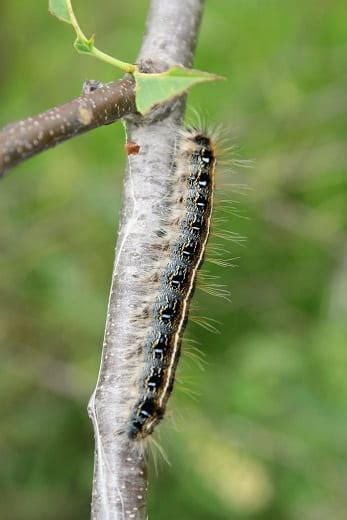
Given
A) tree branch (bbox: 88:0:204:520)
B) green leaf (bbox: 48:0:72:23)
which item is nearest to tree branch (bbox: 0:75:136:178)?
green leaf (bbox: 48:0:72:23)

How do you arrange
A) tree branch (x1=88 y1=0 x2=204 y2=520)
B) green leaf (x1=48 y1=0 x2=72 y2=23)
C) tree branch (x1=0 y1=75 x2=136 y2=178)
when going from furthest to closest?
tree branch (x1=88 y1=0 x2=204 y2=520), green leaf (x1=48 y1=0 x2=72 y2=23), tree branch (x1=0 y1=75 x2=136 y2=178)

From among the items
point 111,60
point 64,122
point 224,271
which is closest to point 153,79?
point 111,60

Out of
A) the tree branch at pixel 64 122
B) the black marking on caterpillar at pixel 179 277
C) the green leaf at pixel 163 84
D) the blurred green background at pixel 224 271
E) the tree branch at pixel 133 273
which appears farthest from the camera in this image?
the blurred green background at pixel 224 271

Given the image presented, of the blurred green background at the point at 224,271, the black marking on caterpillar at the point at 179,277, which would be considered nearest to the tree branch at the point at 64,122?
the black marking on caterpillar at the point at 179,277

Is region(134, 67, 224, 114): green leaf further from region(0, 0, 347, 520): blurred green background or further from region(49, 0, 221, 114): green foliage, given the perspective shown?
region(0, 0, 347, 520): blurred green background

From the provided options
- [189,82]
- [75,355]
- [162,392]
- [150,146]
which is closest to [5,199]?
[75,355]

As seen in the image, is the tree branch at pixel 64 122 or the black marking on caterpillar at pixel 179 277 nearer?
the tree branch at pixel 64 122

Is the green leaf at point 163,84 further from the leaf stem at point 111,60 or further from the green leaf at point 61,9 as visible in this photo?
the green leaf at point 61,9
